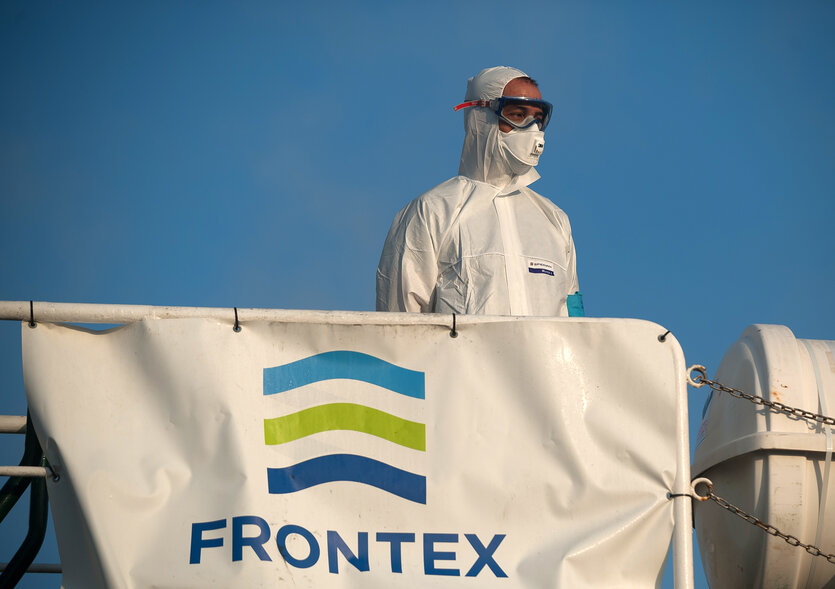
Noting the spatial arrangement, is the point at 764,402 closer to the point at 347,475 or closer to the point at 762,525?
the point at 762,525

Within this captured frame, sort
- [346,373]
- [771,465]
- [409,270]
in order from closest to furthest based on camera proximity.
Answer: [346,373] → [771,465] → [409,270]

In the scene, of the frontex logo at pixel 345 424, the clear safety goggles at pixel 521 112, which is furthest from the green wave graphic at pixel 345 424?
the clear safety goggles at pixel 521 112

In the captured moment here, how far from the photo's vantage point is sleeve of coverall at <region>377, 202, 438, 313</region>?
6.54 metres

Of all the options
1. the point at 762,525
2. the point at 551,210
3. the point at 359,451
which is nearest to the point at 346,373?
the point at 359,451

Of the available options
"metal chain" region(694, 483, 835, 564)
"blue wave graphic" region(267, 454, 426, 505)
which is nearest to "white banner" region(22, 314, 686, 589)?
"blue wave graphic" region(267, 454, 426, 505)

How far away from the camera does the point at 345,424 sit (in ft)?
15.1

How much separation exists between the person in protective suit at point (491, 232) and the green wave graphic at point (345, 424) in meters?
1.79

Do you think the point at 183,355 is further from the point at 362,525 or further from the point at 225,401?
the point at 362,525

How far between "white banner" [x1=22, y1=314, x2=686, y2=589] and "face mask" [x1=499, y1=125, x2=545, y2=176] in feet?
8.44

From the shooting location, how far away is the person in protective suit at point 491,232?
6484 mm

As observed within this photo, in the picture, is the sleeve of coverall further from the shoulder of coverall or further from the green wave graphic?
the green wave graphic

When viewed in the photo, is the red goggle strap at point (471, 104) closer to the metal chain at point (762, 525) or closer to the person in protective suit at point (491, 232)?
the person in protective suit at point (491, 232)

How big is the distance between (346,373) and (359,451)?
33 cm

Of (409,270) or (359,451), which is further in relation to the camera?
(409,270)
